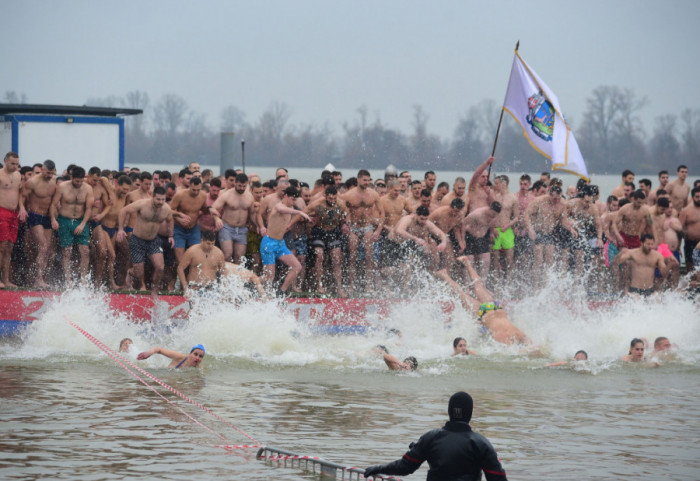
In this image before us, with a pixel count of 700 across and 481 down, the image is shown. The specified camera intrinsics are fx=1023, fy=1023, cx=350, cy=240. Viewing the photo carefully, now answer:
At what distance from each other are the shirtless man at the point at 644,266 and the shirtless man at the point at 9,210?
10233 mm

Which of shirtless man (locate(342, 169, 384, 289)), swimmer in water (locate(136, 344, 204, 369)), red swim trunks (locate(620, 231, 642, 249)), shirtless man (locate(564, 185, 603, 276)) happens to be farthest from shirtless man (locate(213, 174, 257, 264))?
red swim trunks (locate(620, 231, 642, 249))

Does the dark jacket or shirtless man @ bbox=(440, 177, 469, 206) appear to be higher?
shirtless man @ bbox=(440, 177, 469, 206)

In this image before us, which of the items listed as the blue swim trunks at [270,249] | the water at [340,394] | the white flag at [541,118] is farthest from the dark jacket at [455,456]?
the white flag at [541,118]

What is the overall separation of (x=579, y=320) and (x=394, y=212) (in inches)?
145

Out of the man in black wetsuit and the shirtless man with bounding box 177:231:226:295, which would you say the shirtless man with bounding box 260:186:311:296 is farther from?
the man in black wetsuit

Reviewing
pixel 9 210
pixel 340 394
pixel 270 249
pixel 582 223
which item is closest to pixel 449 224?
pixel 582 223

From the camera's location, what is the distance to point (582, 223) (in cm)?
1858

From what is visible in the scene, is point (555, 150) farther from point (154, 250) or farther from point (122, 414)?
point (122, 414)

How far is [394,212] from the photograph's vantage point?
57.4 ft

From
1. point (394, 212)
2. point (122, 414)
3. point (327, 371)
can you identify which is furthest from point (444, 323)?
point (122, 414)

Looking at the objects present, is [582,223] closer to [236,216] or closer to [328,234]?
[328,234]

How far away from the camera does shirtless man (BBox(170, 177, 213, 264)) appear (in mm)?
16375

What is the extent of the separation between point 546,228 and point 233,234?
18.5ft

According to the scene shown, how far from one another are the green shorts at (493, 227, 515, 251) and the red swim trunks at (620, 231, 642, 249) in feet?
6.74
